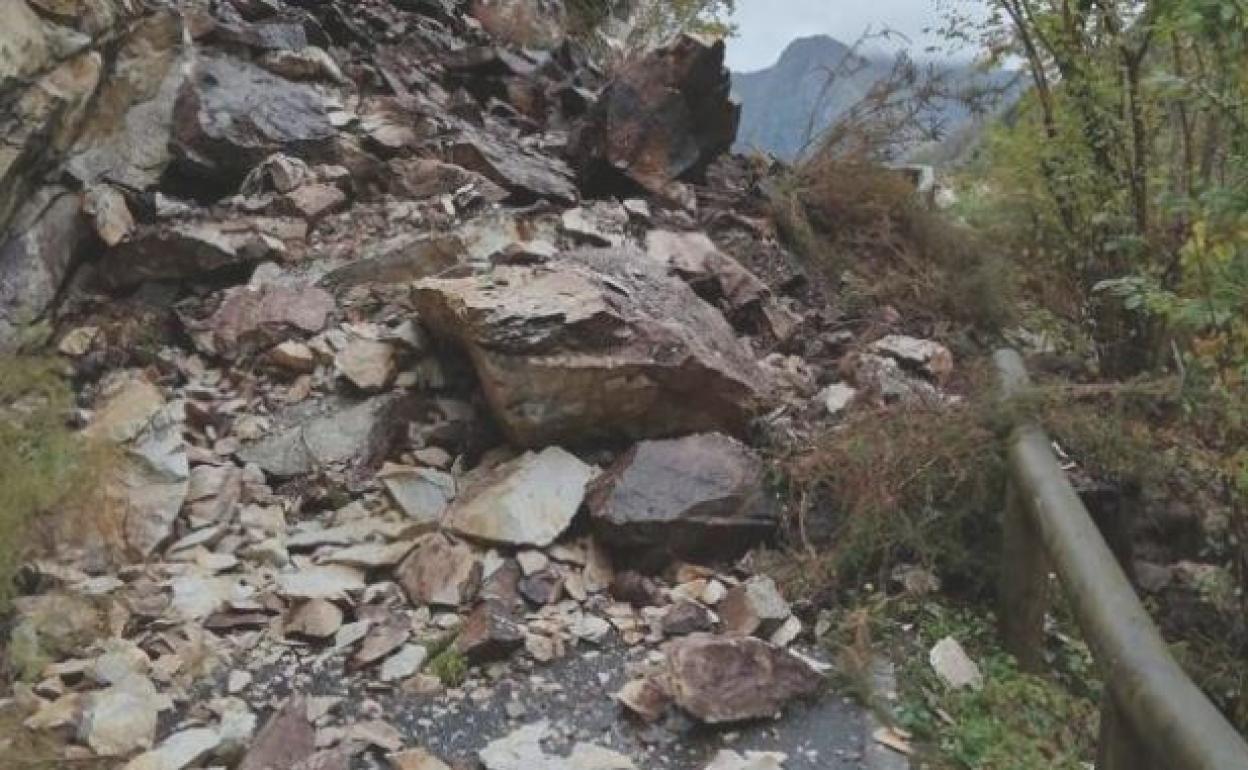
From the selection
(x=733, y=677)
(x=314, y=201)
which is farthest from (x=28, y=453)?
(x=314, y=201)

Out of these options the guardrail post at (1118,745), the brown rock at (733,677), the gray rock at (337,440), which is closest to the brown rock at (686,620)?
the brown rock at (733,677)

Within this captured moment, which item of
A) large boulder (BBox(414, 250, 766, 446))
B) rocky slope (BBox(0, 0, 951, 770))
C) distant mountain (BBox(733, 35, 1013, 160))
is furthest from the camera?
distant mountain (BBox(733, 35, 1013, 160))

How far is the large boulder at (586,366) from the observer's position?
4.38 m

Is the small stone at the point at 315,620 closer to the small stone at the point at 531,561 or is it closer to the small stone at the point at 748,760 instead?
the small stone at the point at 531,561

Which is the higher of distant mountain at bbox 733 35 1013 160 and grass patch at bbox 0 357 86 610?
distant mountain at bbox 733 35 1013 160

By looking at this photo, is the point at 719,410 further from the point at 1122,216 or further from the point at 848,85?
the point at 848,85

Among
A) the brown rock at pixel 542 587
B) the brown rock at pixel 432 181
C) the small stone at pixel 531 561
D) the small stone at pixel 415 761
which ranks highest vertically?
the brown rock at pixel 432 181

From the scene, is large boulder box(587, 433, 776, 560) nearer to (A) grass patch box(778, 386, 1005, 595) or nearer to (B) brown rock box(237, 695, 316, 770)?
(A) grass patch box(778, 386, 1005, 595)

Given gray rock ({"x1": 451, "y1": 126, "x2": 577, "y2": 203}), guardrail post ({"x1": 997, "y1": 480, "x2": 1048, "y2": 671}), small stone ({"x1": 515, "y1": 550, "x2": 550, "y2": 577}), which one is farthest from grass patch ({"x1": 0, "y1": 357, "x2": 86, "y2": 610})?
guardrail post ({"x1": 997, "y1": 480, "x2": 1048, "y2": 671})

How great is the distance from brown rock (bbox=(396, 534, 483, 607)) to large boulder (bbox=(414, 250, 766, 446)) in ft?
2.21

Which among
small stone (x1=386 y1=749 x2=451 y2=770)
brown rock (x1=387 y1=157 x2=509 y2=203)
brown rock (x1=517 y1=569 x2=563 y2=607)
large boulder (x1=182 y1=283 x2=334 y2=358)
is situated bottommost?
small stone (x1=386 y1=749 x2=451 y2=770)

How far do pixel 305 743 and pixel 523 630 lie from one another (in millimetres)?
821

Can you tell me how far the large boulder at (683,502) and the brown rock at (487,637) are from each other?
2.06 ft

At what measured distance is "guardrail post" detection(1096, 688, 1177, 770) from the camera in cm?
212
